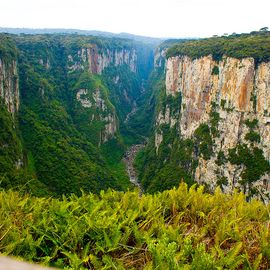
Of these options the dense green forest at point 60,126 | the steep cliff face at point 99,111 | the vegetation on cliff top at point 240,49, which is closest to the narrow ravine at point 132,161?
the dense green forest at point 60,126

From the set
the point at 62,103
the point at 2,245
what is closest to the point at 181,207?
the point at 2,245

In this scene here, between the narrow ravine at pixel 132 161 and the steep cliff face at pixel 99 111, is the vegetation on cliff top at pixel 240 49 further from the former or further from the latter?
the steep cliff face at pixel 99 111

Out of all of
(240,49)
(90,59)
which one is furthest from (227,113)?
(90,59)

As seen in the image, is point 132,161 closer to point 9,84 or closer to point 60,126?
point 60,126

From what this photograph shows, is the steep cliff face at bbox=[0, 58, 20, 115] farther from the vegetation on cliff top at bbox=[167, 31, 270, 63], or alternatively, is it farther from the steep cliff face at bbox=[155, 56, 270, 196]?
the vegetation on cliff top at bbox=[167, 31, 270, 63]

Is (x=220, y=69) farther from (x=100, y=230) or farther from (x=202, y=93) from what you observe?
(x=100, y=230)

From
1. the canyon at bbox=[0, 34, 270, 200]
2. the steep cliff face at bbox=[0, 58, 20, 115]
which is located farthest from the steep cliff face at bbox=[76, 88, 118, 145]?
the steep cliff face at bbox=[0, 58, 20, 115]
